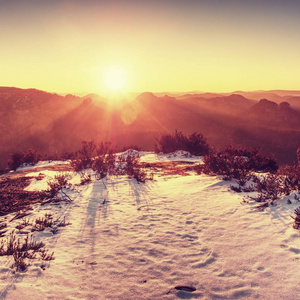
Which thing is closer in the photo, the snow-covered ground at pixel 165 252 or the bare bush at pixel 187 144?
the snow-covered ground at pixel 165 252

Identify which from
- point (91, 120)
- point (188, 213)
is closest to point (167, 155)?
point (188, 213)

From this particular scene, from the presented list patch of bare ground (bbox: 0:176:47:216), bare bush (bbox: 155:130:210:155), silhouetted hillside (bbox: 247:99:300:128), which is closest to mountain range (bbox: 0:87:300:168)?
silhouetted hillside (bbox: 247:99:300:128)

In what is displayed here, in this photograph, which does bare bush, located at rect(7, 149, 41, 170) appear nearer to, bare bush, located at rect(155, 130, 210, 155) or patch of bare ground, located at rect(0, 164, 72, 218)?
patch of bare ground, located at rect(0, 164, 72, 218)

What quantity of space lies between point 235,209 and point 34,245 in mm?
3425

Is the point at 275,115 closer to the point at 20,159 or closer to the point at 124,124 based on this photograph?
the point at 124,124

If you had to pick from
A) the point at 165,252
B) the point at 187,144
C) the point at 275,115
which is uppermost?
the point at 275,115

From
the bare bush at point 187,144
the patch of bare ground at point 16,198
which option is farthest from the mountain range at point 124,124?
the patch of bare ground at point 16,198

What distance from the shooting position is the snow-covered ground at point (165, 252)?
241 cm

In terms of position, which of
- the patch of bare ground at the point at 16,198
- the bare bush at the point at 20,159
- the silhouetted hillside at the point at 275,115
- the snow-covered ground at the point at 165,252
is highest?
the silhouetted hillside at the point at 275,115

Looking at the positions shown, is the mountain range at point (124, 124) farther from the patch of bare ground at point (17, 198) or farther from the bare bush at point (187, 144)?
the patch of bare ground at point (17, 198)

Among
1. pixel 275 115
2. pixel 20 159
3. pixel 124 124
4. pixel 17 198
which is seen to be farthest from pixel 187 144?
pixel 275 115

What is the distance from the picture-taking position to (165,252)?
10.4 ft

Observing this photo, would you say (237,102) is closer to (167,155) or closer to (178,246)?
(167,155)

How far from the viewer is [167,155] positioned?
12.8m
